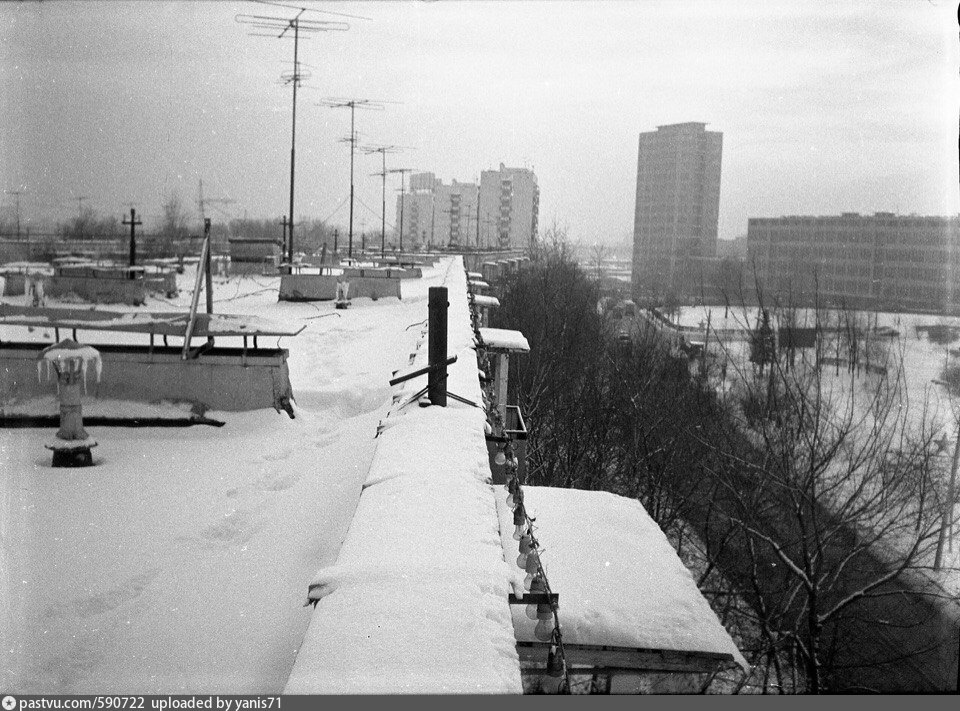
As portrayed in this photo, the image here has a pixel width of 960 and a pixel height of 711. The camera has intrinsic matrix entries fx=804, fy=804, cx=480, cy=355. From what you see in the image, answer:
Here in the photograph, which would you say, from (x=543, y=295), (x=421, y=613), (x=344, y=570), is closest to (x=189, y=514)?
(x=344, y=570)

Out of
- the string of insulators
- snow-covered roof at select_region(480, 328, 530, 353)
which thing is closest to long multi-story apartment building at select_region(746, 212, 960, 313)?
snow-covered roof at select_region(480, 328, 530, 353)

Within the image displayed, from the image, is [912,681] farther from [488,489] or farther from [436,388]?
[488,489]

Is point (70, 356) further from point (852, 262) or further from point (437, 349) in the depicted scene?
point (852, 262)

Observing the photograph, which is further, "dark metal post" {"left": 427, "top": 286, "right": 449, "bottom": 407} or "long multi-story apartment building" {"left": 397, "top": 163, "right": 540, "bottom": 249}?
"long multi-story apartment building" {"left": 397, "top": 163, "right": 540, "bottom": 249}

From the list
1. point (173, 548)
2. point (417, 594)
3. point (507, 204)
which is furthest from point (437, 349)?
point (507, 204)

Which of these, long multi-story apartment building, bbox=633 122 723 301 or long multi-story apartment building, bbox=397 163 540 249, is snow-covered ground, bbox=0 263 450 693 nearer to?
long multi-story apartment building, bbox=633 122 723 301

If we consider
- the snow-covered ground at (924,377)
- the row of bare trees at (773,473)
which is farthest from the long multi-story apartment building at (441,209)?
the snow-covered ground at (924,377)

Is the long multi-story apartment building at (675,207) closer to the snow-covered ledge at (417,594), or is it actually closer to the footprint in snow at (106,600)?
the snow-covered ledge at (417,594)
